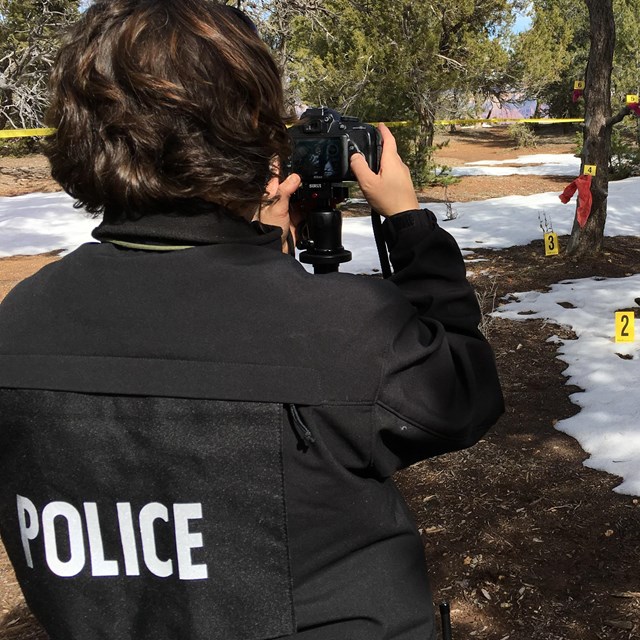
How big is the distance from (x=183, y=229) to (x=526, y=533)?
2364 mm

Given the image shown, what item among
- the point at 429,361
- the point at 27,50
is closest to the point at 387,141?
the point at 429,361

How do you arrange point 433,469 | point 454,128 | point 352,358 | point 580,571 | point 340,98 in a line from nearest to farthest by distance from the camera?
point 352,358 → point 580,571 → point 433,469 → point 340,98 → point 454,128

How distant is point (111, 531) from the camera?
3.00 ft

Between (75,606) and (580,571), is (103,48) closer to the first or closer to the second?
(75,606)

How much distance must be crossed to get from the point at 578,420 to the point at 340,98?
894 centimetres

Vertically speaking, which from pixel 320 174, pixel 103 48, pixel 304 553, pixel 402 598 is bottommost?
pixel 402 598

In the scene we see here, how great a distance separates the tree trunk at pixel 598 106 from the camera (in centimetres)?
643

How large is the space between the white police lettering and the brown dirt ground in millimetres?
1805

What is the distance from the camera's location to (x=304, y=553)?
927mm

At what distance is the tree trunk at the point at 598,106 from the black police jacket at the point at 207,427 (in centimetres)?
625

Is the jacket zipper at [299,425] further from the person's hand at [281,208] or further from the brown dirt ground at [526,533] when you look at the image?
the brown dirt ground at [526,533]

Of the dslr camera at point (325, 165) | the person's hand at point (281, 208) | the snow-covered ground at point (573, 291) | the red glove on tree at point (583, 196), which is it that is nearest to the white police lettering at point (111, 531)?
the person's hand at point (281, 208)

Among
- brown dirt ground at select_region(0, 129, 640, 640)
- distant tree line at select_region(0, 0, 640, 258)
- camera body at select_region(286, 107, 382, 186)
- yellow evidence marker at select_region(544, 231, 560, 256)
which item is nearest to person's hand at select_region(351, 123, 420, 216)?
camera body at select_region(286, 107, 382, 186)

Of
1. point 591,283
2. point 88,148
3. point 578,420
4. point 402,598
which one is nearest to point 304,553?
point 402,598
